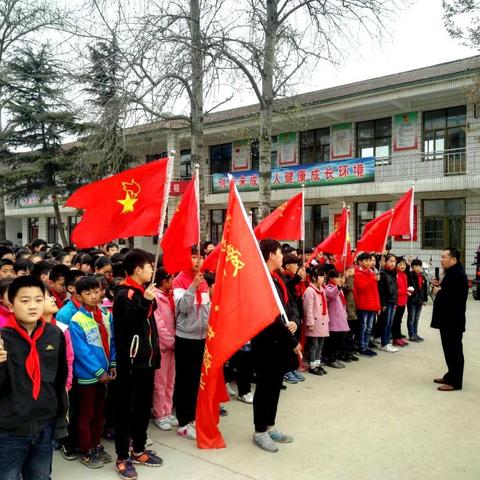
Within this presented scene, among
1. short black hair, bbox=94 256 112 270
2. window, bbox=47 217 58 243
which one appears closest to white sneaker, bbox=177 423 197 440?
short black hair, bbox=94 256 112 270

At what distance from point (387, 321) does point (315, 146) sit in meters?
13.4

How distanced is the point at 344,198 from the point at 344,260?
11.7 metres

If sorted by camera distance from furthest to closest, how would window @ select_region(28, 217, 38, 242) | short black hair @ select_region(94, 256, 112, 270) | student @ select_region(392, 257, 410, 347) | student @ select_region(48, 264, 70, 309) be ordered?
window @ select_region(28, 217, 38, 242)
student @ select_region(392, 257, 410, 347)
short black hair @ select_region(94, 256, 112, 270)
student @ select_region(48, 264, 70, 309)

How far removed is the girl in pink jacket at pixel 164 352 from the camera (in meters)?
Result: 4.40

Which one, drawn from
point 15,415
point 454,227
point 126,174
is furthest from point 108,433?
point 454,227

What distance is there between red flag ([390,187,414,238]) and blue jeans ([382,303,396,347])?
4.35ft

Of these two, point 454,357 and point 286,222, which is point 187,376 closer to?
point 454,357

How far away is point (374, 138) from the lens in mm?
18250

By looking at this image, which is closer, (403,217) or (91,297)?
(91,297)

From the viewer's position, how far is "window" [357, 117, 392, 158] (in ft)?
58.9

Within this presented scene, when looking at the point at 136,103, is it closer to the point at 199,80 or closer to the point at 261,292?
the point at 199,80

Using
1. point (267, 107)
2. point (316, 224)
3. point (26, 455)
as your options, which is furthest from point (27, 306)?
point (316, 224)

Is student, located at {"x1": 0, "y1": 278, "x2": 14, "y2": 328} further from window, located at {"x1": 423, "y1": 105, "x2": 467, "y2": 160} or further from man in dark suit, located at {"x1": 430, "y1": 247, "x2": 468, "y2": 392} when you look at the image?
window, located at {"x1": 423, "y1": 105, "x2": 467, "y2": 160}

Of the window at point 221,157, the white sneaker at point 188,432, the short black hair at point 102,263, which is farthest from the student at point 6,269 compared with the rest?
the window at point 221,157
